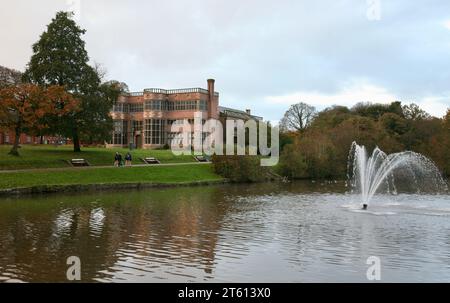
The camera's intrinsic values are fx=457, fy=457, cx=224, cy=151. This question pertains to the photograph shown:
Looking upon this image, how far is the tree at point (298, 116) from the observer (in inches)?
4281

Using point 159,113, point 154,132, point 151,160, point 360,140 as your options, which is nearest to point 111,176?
point 151,160

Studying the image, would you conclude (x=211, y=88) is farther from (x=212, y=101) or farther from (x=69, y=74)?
(x=69, y=74)

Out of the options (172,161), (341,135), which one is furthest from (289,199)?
(341,135)

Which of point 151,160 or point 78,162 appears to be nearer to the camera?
point 78,162

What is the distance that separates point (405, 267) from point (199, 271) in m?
5.77

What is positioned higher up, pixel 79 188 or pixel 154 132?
pixel 154 132

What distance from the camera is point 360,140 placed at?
7125cm

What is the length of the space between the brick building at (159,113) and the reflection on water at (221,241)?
5708 centimetres

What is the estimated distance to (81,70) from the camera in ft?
161

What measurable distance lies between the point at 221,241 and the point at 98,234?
16.0ft

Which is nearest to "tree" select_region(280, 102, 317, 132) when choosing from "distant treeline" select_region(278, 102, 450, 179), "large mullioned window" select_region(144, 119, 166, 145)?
"distant treeline" select_region(278, 102, 450, 179)
